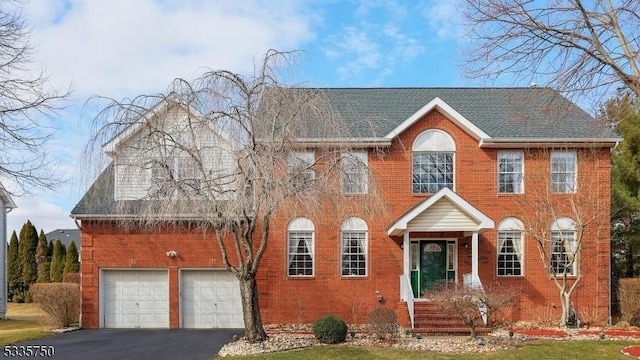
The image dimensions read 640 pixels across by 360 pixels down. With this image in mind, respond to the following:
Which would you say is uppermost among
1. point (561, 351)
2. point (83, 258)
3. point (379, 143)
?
point (379, 143)

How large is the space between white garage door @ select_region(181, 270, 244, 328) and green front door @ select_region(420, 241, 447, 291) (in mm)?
6424

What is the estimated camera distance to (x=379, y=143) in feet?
60.8

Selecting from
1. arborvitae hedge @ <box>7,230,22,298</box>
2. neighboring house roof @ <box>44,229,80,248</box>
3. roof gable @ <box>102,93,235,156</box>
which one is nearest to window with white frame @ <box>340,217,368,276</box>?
roof gable @ <box>102,93,235,156</box>

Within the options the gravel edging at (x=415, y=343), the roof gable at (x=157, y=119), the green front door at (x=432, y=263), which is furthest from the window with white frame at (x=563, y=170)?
the roof gable at (x=157, y=119)

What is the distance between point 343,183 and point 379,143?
524 cm

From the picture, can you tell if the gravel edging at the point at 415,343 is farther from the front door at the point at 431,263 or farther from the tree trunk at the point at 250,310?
the front door at the point at 431,263

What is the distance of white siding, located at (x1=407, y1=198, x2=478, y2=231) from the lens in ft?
57.1

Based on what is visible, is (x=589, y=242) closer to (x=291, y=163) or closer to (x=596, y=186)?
(x=596, y=186)

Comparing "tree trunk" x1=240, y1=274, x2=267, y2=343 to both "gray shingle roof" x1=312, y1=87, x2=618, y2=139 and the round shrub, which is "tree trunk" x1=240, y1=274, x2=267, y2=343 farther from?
"gray shingle roof" x1=312, y1=87, x2=618, y2=139

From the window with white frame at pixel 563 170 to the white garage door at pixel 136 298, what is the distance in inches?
539

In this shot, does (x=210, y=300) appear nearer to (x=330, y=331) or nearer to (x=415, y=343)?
(x=330, y=331)

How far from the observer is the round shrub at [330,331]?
14141mm

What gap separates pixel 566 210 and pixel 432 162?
15.5 ft

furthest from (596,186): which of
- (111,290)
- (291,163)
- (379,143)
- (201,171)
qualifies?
(111,290)
